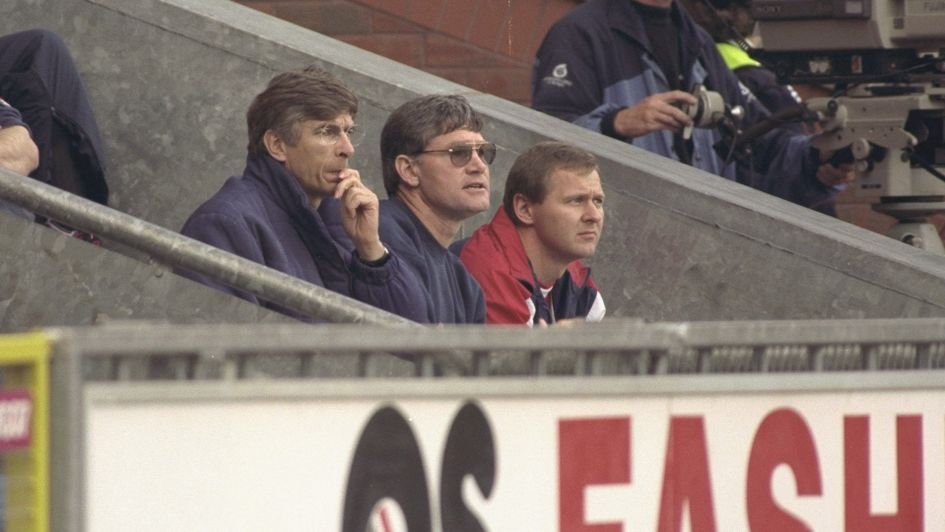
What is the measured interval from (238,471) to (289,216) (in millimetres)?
2572

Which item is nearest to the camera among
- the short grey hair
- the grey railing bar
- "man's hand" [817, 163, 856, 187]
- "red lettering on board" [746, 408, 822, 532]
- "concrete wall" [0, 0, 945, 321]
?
"red lettering on board" [746, 408, 822, 532]

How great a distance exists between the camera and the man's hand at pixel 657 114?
6.30 m

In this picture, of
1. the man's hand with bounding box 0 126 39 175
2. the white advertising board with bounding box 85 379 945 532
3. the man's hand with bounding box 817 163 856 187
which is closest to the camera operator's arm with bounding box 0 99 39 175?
the man's hand with bounding box 0 126 39 175

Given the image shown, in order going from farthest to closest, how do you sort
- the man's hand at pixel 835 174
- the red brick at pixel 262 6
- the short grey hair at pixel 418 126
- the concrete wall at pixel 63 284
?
1. the red brick at pixel 262 6
2. the man's hand at pixel 835 174
3. the short grey hair at pixel 418 126
4. the concrete wall at pixel 63 284

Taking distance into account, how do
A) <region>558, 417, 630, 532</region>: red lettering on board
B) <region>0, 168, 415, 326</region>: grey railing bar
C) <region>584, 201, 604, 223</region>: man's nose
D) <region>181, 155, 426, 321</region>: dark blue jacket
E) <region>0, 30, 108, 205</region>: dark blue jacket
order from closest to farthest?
<region>558, 417, 630, 532</region>: red lettering on board → <region>0, 168, 415, 326</region>: grey railing bar → <region>181, 155, 426, 321</region>: dark blue jacket → <region>584, 201, 604, 223</region>: man's nose → <region>0, 30, 108, 205</region>: dark blue jacket

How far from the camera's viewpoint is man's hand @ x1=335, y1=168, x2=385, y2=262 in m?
4.79

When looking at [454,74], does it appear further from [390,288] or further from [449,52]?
[390,288]

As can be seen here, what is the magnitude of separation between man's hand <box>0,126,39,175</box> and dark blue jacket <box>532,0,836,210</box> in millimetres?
2004

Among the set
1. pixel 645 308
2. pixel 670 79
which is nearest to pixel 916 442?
pixel 645 308

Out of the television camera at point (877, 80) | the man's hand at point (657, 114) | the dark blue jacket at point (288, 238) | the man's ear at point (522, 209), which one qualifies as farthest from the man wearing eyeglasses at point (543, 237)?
the television camera at point (877, 80)

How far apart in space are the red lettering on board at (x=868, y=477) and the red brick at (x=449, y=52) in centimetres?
574

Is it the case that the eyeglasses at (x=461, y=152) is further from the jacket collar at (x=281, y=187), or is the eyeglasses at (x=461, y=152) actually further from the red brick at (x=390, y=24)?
the red brick at (x=390, y=24)

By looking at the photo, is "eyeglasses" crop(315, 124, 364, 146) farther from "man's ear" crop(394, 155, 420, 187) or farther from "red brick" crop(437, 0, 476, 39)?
"red brick" crop(437, 0, 476, 39)

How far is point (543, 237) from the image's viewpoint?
5.43 meters
